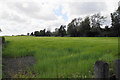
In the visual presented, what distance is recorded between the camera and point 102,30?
52.2 m

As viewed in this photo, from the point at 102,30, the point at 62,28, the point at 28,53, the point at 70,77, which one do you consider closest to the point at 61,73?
the point at 70,77

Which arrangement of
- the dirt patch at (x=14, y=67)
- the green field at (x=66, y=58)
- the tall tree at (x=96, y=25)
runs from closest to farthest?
the green field at (x=66, y=58) → the dirt patch at (x=14, y=67) → the tall tree at (x=96, y=25)

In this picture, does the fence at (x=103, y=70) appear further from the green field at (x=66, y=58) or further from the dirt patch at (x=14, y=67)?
the dirt patch at (x=14, y=67)

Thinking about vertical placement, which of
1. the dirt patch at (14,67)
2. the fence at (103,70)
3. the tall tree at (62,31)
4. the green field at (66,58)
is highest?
the tall tree at (62,31)

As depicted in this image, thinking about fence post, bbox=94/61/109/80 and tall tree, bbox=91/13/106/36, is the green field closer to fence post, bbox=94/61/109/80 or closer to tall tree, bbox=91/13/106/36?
fence post, bbox=94/61/109/80

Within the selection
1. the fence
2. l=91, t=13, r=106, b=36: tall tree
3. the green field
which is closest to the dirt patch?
the green field

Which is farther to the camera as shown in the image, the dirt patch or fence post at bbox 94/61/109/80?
the dirt patch

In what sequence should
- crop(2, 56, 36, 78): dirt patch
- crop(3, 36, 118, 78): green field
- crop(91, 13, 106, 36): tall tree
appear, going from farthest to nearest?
crop(91, 13, 106, 36): tall tree, crop(2, 56, 36, 78): dirt patch, crop(3, 36, 118, 78): green field

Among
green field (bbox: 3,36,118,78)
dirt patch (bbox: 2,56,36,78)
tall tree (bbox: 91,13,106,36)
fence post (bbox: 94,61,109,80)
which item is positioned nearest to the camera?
fence post (bbox: 94,61,109,80)

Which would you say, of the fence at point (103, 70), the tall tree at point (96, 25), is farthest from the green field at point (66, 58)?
the tall tree at point (96, 25)

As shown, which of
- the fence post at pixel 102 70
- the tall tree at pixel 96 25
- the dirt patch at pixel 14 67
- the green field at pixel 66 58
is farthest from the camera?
the tall tree at pixel 96 25

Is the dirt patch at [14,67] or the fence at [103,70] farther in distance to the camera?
the dirt patch at [14,67]

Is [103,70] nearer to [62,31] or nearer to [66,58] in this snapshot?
[66,58]

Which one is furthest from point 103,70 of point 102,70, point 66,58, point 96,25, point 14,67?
point 96,25
